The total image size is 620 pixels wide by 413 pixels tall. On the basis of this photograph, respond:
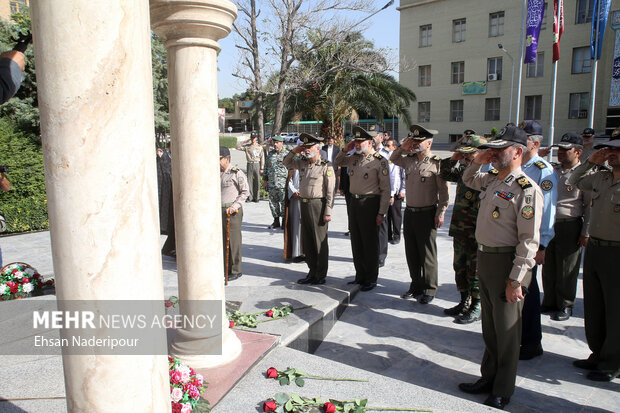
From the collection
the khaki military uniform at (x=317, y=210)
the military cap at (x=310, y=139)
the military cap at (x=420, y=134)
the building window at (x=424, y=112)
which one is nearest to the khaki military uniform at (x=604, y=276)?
the military cap at (x=420, y=134)

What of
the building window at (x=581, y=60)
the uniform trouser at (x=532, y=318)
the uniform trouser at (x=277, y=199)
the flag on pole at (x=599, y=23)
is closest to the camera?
the uniform trouser at (x=532, y=318)

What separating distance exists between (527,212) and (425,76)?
35954 mm

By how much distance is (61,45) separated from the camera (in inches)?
57.9

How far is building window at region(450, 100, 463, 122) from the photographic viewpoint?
116ft

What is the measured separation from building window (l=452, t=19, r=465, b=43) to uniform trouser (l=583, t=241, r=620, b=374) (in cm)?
3451

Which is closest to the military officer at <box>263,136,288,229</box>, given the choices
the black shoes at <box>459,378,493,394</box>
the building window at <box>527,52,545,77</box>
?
the black shoes at <box>459,378,493,394</box>

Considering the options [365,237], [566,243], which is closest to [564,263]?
[566,243]

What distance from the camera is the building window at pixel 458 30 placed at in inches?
1352

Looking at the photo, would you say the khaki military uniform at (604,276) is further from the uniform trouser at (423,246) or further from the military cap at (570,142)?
the uniform trouser at (423,246)

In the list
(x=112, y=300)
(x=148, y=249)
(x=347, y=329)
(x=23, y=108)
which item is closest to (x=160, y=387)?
(x=112, y=300)

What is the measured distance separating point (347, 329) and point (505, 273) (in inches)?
76.2

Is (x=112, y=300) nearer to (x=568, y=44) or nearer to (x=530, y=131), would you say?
(x=530, y=131)

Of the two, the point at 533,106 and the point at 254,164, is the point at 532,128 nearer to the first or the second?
the point at 254,164

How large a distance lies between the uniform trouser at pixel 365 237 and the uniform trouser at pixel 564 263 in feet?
6.25
